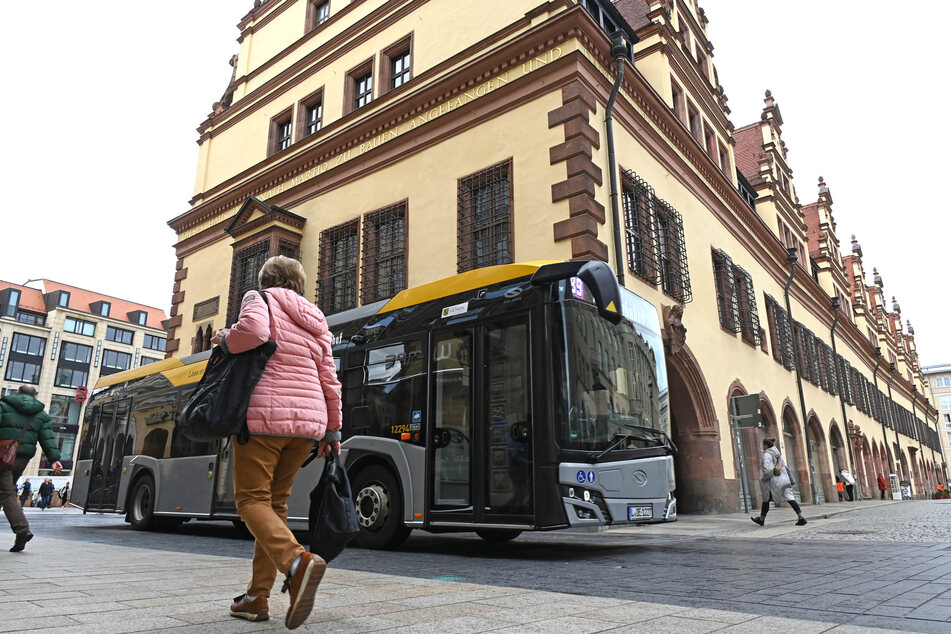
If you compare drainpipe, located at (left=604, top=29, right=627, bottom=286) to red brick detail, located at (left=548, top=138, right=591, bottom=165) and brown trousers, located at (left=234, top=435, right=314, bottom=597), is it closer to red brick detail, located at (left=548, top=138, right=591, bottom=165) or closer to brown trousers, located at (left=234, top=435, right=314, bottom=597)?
red brick detail, located at (left=548, top=138, right=591, bottom=165)

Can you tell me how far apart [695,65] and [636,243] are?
10033 mm

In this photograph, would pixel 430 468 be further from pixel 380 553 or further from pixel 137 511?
pixel 137 511

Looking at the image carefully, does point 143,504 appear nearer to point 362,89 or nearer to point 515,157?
point 515,157

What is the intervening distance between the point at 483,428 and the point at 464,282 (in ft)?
6.26

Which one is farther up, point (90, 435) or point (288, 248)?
point (288, 248)

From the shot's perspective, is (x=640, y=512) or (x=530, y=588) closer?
(x=530, y=588)

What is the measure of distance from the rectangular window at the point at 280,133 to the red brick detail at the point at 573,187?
1161 cm

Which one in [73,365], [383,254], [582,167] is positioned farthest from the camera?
[73,365]

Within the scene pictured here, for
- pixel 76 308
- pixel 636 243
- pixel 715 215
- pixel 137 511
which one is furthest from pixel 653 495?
pixel 76 308

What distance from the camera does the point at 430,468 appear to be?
25.4 feet

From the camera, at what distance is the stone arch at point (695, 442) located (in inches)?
630

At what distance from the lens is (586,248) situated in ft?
40.5

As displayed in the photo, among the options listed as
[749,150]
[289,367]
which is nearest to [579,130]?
[289,367]

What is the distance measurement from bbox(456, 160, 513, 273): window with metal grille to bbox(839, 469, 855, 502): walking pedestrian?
22369 mm
